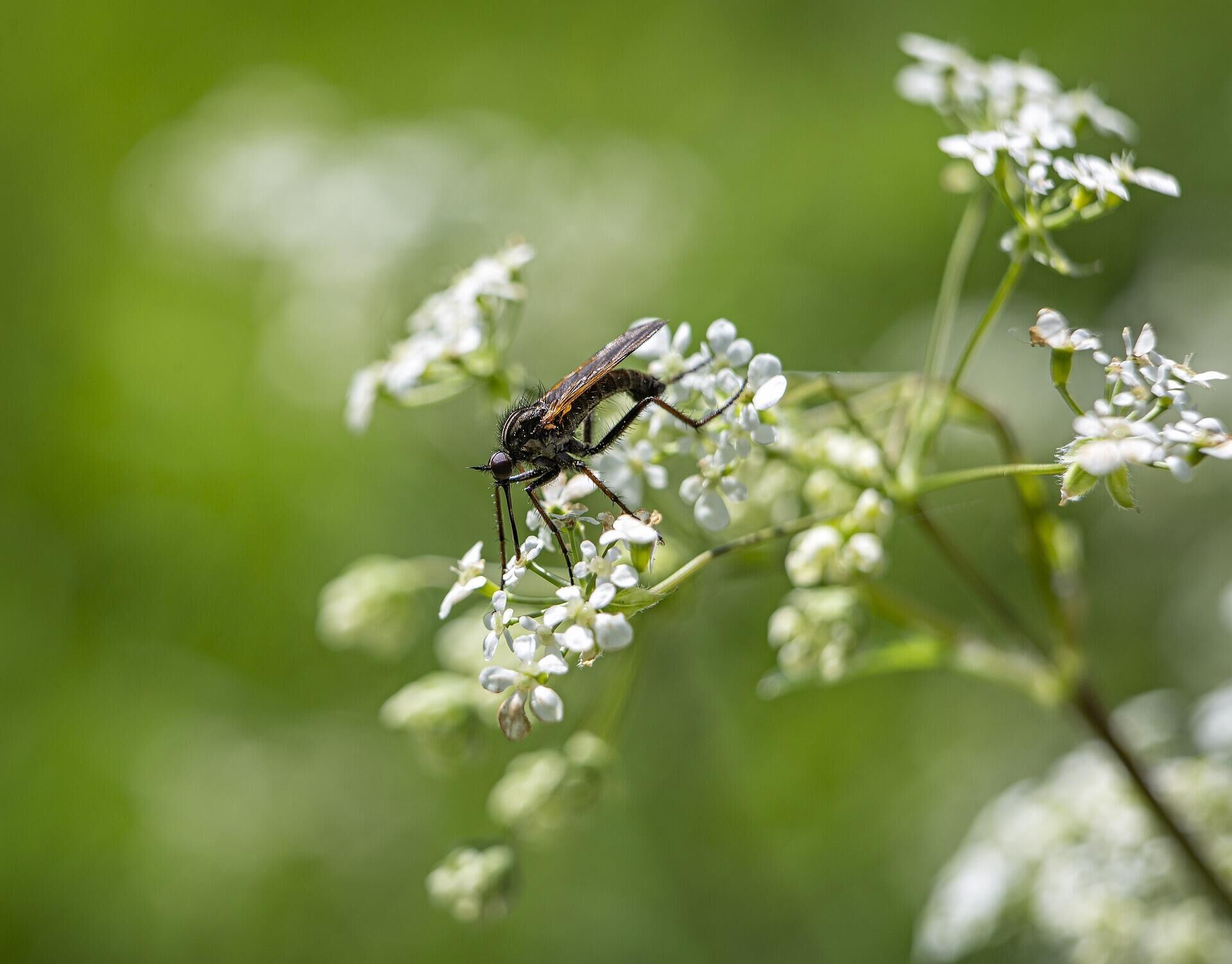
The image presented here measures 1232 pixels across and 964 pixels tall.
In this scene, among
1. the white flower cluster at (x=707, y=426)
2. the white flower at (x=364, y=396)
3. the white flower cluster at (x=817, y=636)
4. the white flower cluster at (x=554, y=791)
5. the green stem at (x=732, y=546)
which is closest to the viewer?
the green stem at (x=732, y=546)

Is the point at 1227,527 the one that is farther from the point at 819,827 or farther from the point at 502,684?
the point at 502,684

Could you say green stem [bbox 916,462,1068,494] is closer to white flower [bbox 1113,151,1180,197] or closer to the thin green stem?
the thin green stem

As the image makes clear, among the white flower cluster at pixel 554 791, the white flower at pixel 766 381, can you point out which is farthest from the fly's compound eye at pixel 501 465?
the white flower cluster at pixel 554 791

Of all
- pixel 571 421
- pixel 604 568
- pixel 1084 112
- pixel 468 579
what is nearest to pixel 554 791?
pixel 468 579

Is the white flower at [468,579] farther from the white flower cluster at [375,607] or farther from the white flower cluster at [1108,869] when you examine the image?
the white flower cluster at [1108,869]

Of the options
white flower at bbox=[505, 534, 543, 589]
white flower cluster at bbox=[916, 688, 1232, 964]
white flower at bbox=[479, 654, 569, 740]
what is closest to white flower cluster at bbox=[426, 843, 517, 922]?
white flower at bbox=[479, 654, 569, 740]

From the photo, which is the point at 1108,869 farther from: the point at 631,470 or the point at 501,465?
the point at 501,465
